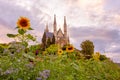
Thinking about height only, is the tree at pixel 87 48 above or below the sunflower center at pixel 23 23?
above

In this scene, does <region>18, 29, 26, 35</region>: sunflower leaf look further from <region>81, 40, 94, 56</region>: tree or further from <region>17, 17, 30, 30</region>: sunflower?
<region>81, 40, 94, 56</region>: tree

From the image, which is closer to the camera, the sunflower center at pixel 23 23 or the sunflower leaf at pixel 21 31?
the sunflower leaf at pixel 21 31

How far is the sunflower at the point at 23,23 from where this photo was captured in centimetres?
642

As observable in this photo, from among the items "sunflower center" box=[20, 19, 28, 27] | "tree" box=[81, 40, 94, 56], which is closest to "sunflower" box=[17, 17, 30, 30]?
"sunflower center" box=[20, 19, 28, 27]

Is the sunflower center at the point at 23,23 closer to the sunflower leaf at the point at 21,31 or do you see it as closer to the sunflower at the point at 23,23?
the sunflower at the point at 23,23

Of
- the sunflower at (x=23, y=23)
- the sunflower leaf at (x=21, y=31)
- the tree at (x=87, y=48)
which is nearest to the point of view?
the sunflower leaf at (x=21, y=31)

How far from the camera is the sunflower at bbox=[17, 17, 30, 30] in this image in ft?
21.1

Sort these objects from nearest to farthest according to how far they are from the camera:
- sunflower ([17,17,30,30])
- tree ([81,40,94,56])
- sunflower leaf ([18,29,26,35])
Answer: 1. sunflower leaf ([18,29,26,35])
2. sunflower ([17,17,30,30])
3. tree ([81,40,94,56])

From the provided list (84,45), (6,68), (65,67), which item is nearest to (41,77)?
(6,68)

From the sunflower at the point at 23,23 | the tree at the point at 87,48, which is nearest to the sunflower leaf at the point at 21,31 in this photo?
the sunflower at the point at 23,23

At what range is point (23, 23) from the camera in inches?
Result: 255

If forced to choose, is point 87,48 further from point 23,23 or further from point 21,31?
point 21,31

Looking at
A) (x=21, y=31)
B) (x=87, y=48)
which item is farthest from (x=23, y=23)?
(x=87, y=48)

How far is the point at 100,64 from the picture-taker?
9977 mm
